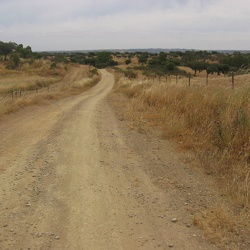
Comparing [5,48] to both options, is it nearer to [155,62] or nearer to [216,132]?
[155,62]

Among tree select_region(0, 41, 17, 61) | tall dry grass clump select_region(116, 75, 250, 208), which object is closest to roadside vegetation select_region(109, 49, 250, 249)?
tall dry grass clump select_region(116, 75, 250, 208)

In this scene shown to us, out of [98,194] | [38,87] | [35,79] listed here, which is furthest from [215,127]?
[35,79]

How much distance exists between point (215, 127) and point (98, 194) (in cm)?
391

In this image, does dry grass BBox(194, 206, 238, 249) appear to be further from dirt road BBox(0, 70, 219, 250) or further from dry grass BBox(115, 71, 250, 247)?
dirt road BBox(0, 70, 219, 250)

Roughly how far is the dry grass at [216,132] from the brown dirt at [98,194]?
Answer: 305 mm

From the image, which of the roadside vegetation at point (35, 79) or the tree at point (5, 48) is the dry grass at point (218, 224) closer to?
the roadside vegetation at point (35, 79)

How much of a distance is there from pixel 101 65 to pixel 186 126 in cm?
8503

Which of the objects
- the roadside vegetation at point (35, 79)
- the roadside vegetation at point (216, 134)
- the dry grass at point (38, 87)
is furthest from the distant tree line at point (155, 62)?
the roadside vegetation at point (216, 134)

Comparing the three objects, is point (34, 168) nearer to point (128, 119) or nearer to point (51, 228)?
point (51, 228)

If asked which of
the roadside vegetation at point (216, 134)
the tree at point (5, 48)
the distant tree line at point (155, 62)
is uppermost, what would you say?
the tree at point (5, 48)

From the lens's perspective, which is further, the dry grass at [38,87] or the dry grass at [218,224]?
the dry grass at [38,87]

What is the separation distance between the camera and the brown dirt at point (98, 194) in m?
3.46

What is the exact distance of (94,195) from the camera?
456 centimetres

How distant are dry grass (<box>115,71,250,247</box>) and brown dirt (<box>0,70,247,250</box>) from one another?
1.00 feet
